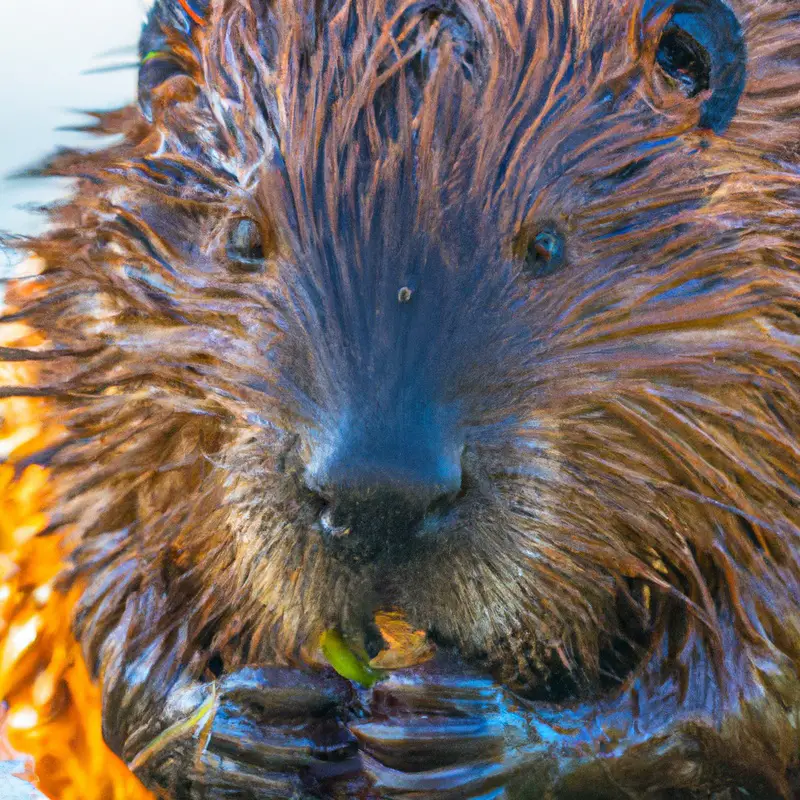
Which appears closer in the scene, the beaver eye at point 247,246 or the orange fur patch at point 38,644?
the beaver eye at point 247,246

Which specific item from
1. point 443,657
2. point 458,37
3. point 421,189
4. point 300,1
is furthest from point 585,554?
point 300,1

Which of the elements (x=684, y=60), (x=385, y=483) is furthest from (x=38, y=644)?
(x=684, y=60)

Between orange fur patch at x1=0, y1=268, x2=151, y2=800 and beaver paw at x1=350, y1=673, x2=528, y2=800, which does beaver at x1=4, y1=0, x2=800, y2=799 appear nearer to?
beaver paw at x1=350, y1=673, x2=528, y2=800

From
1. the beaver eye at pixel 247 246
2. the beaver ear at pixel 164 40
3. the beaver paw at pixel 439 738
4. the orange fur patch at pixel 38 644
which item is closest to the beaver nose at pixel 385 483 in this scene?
the beaver paw at pixel 439 738

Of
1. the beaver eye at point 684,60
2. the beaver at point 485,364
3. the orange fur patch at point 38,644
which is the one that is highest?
the beaver eye at point 684,60

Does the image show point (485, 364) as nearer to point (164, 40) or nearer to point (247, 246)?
point (247, 246)

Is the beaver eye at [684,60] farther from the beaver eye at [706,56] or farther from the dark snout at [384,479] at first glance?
the dark snout at [384,479]

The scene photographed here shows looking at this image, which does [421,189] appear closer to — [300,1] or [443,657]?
[300,1]

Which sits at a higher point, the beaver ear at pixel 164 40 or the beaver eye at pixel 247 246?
the beaver ear at pixel 164 40
